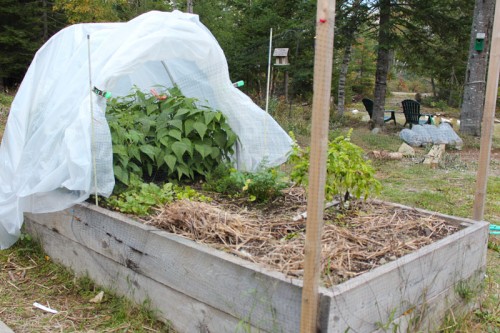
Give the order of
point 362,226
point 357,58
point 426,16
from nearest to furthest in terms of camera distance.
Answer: point 362,226, point 426,16, point 357,58

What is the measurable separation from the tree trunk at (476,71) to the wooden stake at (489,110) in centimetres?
774

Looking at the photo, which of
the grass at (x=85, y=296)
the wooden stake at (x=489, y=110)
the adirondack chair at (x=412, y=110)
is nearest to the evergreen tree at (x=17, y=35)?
the adirondack chair at (x=412, y=110)

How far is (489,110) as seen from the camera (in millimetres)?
2861

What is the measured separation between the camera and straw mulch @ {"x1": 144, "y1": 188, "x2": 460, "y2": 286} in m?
2.40

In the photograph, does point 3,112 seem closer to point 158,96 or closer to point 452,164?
point 158,96

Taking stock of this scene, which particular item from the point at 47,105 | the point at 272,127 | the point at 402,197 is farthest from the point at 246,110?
the point at 402,197

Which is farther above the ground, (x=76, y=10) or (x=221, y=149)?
(x=76, y=10)

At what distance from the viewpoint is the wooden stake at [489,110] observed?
2787mm

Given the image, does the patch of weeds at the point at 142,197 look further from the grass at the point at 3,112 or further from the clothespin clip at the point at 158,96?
the grass at the point at 3,112

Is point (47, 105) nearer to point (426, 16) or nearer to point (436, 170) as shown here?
point (436, 170)

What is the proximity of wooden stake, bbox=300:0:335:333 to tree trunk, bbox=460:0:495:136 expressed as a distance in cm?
922

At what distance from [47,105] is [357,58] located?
23013mm

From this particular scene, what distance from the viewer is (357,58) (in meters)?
25.0

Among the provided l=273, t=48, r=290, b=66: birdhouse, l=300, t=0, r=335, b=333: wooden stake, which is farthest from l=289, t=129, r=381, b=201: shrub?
l=273, t=48, r=290, b=66: birdhouse
